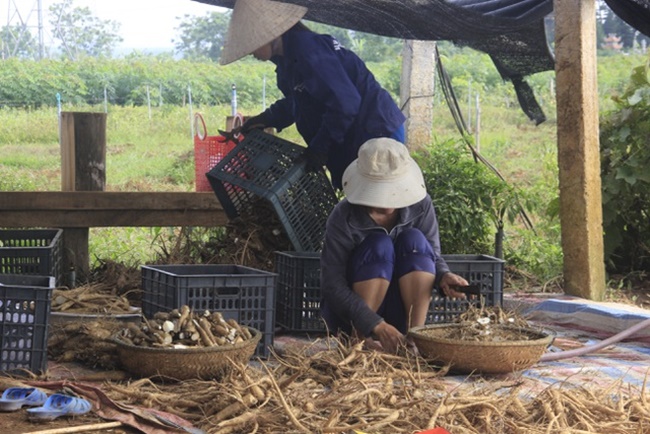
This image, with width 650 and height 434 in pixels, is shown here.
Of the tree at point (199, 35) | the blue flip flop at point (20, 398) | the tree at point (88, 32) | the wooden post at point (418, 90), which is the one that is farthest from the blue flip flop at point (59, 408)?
the tree at point (88, 32)

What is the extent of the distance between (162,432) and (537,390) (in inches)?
52.6

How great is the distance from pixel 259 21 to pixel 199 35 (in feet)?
117

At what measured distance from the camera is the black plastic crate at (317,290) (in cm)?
446

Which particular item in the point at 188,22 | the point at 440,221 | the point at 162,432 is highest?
the point at 188,22

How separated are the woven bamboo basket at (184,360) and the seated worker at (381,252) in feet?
1.84

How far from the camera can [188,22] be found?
3944 cm

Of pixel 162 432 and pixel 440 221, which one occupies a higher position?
pixel 440 221

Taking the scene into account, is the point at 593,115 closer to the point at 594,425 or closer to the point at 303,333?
the point at 303,333

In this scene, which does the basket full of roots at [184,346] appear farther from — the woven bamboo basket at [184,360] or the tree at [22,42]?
the tree at [22,42]

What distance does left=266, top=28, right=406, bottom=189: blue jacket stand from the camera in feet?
16.3

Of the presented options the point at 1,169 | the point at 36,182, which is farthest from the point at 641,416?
the point at 1,169

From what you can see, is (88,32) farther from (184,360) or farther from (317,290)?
(184,360)

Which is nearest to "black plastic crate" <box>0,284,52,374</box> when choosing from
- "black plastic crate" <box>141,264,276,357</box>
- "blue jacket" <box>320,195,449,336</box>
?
"black plastic crate" <box>141,264,276,357</box>

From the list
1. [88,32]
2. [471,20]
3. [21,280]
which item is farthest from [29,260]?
[88,32]
